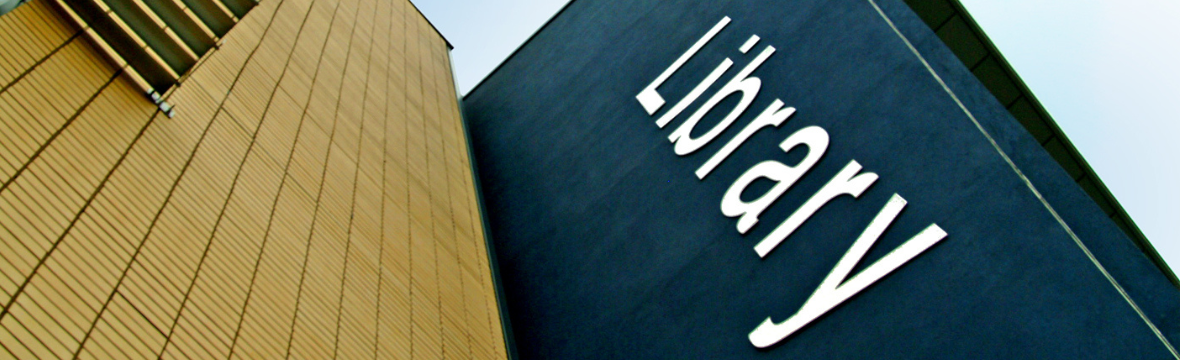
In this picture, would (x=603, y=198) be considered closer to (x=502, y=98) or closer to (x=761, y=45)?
(x=761, y=45)

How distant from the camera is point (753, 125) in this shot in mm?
14258

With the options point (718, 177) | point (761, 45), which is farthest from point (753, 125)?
point (761, 45)

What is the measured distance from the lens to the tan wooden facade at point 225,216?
248 inches

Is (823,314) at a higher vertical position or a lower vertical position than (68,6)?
lower

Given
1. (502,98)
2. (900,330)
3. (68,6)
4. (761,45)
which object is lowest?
(900,330)

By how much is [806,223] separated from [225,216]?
8.23 metres

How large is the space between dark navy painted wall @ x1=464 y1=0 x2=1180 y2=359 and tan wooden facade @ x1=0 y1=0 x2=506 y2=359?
7.49 ft

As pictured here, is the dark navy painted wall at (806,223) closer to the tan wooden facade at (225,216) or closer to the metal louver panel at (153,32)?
the tan wooden facade at (225,216)

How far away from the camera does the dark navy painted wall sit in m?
9.49

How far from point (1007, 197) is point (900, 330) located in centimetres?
231

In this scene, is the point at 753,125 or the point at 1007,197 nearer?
the point at 1007,197

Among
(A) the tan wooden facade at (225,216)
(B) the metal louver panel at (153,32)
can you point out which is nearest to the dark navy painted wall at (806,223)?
(A) the tan wooden facade at (225,216)

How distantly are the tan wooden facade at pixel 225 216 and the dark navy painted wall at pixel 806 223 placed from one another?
2.28m

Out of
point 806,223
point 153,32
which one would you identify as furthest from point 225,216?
point 806,223
